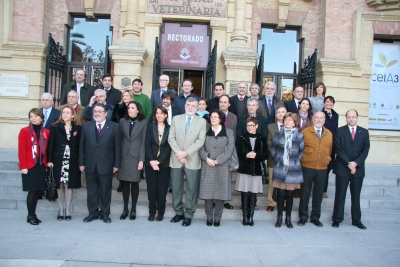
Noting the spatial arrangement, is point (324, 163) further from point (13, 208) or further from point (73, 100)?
point (13, 208)

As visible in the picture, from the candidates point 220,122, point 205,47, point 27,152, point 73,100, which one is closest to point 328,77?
point 205,47

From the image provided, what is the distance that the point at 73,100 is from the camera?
6.25 m

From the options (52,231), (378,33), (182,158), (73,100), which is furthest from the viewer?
(378,33)

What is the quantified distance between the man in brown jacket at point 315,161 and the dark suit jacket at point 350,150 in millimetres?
220

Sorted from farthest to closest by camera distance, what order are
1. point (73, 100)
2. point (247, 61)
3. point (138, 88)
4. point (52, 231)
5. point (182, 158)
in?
point (247, 61) → point (138, 88) → point (73, 100) → point (182, 158) → point (52, 231)

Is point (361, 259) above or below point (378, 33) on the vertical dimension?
below

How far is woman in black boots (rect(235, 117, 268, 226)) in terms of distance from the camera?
5707 millimetres

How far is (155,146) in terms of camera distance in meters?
5.72

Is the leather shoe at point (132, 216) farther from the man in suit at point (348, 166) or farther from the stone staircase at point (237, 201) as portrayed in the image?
the man in suit at point (348, 166)

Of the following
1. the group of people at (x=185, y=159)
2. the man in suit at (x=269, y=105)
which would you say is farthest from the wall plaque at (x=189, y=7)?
the group of people at (x=185, y=159)

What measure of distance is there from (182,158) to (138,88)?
2.14m

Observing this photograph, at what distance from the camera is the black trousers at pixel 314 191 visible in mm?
5945

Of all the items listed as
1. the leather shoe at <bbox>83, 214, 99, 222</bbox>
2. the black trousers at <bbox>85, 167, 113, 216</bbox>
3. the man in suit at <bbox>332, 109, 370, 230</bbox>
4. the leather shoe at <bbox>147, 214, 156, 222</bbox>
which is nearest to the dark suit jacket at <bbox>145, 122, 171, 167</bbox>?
the black trousers at <bbox>85, 167, 113, 216</bbox>

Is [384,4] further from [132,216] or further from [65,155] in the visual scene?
[65,155]
